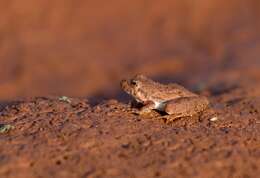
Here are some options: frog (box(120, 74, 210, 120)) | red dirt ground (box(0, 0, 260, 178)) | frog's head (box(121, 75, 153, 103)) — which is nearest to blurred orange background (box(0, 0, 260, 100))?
red dirt ground (box(0, 0, 260, 178))

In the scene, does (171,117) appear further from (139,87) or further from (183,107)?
(139,87)

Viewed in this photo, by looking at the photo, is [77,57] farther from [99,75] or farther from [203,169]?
[203,169]

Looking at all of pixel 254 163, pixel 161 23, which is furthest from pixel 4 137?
pixel 161 23

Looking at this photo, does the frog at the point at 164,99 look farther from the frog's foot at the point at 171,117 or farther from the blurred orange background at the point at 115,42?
the blurred orange background at the point at 115,42

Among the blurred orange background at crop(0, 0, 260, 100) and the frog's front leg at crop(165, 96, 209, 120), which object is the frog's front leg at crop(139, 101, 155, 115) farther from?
the blurred orange background at crop(0, 0, 260, 100)

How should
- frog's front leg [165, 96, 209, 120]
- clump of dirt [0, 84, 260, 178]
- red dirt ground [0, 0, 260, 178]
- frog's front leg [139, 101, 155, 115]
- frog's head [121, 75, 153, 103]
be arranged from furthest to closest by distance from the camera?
frog's head [121, 75, 153, 103] < frog's front leg [139, 101, 155, 115] < frog's front leg [165, 96, 209, 120] < red dirt ground [0, 0, 260, 178] < clump of dirt [0, 84, 260, 178]

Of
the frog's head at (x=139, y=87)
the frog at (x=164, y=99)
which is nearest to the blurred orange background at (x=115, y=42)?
the frog at (x=164, y=99)

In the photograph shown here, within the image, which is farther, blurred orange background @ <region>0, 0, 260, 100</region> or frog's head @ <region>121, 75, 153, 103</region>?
blurred orange background @ <region>0, 0, 260, 100</region>

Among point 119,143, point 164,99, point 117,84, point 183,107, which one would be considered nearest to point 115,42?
point 117,84
